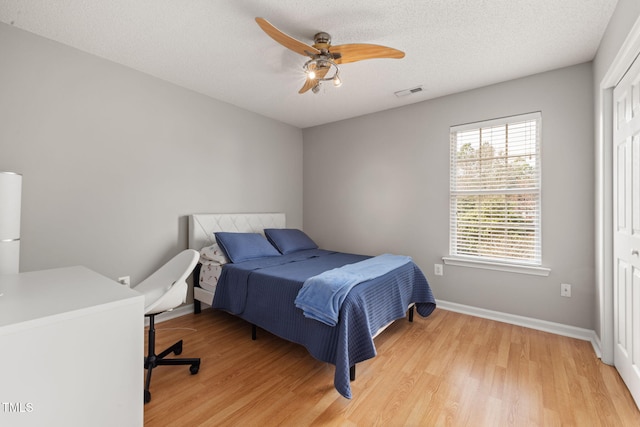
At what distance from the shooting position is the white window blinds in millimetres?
2920

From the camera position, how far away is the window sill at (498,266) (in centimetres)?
284

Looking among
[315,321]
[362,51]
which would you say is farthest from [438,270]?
[362,51]

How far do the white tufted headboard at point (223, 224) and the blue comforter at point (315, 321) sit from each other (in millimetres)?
644

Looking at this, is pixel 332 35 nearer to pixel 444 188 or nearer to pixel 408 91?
pixel 408 91

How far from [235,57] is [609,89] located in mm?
3063

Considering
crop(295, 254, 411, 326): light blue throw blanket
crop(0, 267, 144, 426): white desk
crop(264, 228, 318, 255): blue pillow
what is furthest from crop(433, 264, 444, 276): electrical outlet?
crop(0, 267, 144, 426): white desk

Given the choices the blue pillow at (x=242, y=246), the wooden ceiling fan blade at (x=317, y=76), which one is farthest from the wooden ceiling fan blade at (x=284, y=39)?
the blue pillow at (x=242, y=246)

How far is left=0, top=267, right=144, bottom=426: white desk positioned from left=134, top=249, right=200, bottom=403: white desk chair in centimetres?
52

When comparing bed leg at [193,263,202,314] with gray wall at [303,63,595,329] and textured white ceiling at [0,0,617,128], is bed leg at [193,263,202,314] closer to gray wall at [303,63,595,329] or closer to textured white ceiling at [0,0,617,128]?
gray wall at [303,63,595,329]

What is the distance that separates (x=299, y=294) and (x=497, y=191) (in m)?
2.45

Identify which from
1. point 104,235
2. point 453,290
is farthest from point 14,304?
point 453,290

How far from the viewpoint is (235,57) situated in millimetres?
2562

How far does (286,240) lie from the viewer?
373 cm

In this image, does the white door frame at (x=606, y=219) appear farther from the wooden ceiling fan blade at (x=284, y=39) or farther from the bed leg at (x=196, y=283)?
the bed leg at (x=196, y=283)
